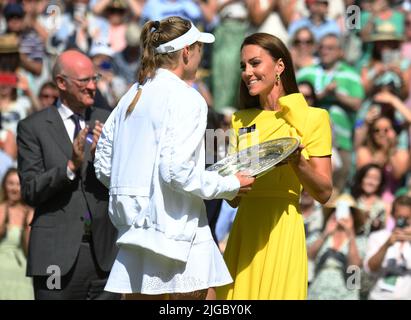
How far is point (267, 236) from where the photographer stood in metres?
5.15

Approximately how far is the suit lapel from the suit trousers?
21.9 inches

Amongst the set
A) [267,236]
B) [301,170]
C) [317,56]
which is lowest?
[267,236]

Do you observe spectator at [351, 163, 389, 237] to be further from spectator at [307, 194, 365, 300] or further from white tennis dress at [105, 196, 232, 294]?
white tennis dress at [105, 196, 232, 294]

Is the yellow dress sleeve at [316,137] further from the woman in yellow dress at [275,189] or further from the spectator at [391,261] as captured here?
the spectator at [391,261]

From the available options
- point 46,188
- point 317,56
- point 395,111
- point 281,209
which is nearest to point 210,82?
point 317,56

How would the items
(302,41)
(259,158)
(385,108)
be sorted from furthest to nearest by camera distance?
1. (302,41)
2. (385,108)
3. (259,158)

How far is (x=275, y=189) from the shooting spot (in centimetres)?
514

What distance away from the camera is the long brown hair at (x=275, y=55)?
5.24m

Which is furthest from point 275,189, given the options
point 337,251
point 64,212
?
point 337,251

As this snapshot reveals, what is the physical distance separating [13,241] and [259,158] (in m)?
3.74

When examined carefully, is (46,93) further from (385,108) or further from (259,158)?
(259,158)

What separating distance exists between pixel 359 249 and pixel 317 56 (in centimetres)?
179

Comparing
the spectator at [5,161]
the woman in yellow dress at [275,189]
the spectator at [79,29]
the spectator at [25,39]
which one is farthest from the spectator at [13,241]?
the woman in yellow dress at [275,189]
